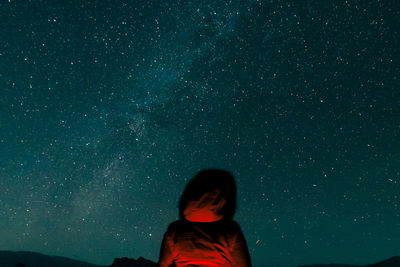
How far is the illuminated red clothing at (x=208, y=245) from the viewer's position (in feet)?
5.90

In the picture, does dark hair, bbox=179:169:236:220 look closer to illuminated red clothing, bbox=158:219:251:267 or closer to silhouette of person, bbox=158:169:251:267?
silhouette of person, bbox=158:169:251:267

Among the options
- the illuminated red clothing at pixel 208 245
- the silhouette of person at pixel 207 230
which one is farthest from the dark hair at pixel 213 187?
the illuminated red clothing at pixel 208 245

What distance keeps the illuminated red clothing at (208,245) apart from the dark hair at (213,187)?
0.33 ft

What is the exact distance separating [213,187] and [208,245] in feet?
1.30

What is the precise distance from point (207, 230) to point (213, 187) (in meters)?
0.30

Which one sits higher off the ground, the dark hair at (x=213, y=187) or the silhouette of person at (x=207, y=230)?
the dark hair at (x=213, y=187)

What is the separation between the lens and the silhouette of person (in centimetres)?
180

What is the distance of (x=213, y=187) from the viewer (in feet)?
6.13

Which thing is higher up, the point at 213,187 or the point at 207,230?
the point at 213,187

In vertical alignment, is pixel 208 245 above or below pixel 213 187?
below

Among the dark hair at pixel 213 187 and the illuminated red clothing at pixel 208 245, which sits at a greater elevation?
the dark hair at pixel 213 187

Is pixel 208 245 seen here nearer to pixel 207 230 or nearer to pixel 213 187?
pixel 207 230

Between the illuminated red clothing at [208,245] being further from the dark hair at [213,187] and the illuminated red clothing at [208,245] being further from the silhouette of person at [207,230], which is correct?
the dark hair at [213,187]

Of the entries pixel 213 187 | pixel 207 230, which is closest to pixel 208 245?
pixel 207 230
